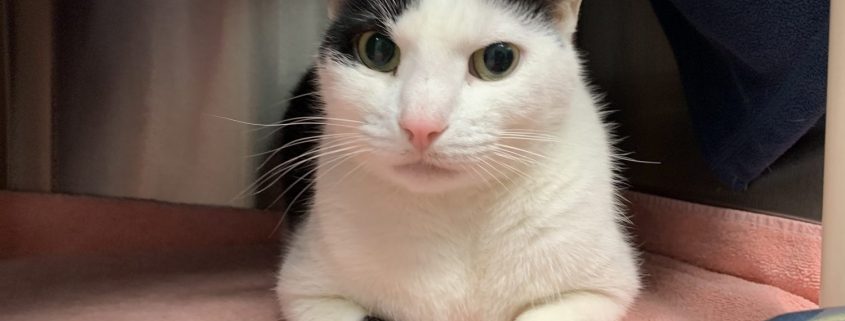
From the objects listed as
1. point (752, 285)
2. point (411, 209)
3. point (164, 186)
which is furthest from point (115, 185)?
point (752, 285)

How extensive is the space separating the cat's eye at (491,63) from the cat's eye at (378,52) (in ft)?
0.30

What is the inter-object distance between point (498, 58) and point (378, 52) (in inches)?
5.5

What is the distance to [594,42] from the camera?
1.65m

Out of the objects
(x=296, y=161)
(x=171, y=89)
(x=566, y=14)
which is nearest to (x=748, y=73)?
(x=566, y=14)

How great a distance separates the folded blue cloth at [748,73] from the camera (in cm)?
100

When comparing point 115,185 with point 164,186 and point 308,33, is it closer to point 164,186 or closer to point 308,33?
point 164,186

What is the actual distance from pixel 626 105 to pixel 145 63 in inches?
41.9

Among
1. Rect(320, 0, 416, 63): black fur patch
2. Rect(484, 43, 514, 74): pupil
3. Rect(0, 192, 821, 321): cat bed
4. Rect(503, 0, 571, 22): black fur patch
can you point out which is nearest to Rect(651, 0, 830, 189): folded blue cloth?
Rect(0, 192, 821, 321): cat bed

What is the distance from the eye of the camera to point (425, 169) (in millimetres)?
846

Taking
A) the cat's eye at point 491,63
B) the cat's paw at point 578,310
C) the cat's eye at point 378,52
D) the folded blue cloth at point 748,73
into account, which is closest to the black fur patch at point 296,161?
the cat's eye at point 378,52

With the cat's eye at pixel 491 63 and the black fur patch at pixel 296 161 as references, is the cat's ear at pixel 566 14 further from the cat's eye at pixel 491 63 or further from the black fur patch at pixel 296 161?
the black fur patch at pixel 296 161

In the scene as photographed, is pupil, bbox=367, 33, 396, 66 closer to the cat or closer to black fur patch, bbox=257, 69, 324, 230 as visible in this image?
the cat

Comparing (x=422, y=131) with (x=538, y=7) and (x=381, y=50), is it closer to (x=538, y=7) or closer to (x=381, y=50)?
(x=381, y=50)

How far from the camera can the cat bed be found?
1.17 m
